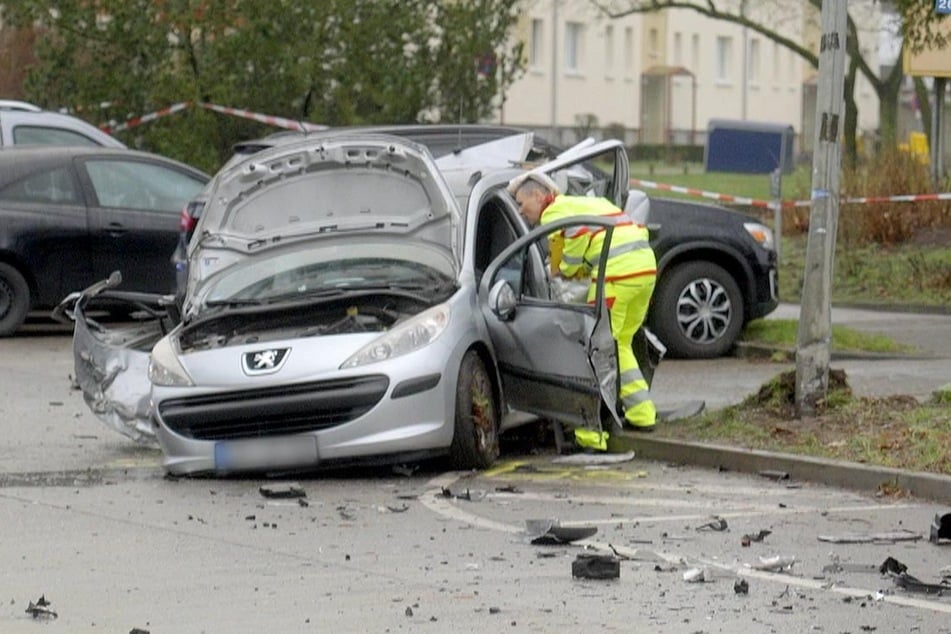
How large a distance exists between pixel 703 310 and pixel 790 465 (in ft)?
18.9

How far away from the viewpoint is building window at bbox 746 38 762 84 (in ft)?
282

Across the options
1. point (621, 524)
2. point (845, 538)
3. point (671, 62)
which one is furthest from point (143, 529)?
point (671, 62)

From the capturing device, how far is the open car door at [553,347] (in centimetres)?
1156

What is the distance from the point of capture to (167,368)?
1130cm

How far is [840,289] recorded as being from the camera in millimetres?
22734

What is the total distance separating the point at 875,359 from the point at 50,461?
751cm

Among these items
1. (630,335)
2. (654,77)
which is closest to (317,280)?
(630,335)

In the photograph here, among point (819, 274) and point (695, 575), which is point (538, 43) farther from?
point (695, 575)

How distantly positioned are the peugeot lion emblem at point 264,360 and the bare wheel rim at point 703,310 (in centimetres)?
647

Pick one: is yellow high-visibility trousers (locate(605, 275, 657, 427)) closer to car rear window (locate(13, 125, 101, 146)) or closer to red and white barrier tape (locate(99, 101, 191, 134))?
car rear window (locate(13, 125, 101, 146))

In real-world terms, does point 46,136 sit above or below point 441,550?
above

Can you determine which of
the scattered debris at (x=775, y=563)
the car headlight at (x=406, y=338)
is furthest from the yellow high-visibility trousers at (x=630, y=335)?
the scattered debris at (x=775, y=563)

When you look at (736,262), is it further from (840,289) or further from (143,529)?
(143,529)

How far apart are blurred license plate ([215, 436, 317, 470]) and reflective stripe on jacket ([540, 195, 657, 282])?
2.08 meters
